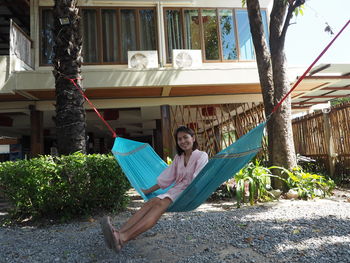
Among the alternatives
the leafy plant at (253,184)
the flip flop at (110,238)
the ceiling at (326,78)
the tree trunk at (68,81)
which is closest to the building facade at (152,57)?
the ceiling at (326,78)

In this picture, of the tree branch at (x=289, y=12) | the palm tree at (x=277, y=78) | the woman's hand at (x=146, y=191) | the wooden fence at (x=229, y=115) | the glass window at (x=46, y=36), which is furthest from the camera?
the wooden fence at (x=229, y=115)

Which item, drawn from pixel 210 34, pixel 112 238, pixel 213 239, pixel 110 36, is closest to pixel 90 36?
pixel 110 36

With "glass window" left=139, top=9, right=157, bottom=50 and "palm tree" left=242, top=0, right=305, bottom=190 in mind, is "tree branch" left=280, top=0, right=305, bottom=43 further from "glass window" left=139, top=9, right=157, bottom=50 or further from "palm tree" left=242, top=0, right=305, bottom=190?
"glass window" left=139, top=9, right=157, bottom=50

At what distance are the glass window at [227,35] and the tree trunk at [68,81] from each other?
3512 millimetres

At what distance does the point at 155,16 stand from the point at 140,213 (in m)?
5.43

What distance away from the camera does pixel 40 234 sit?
10.1ft

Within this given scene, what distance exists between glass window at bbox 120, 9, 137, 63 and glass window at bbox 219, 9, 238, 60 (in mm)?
1948

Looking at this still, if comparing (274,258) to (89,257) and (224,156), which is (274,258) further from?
(89,257)

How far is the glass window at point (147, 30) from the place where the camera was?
657 cm

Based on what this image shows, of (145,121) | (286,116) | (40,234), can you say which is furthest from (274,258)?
(145,121)

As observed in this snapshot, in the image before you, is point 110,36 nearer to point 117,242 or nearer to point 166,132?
point 166,132

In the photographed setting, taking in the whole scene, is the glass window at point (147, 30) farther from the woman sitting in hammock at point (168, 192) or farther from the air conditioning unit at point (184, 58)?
the woman sitting in hammock at point (168, 192)

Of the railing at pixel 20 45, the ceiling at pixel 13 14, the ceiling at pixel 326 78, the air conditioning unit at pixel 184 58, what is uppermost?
the ceiling at pixel 13 14

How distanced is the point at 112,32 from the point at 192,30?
69.7 inches
